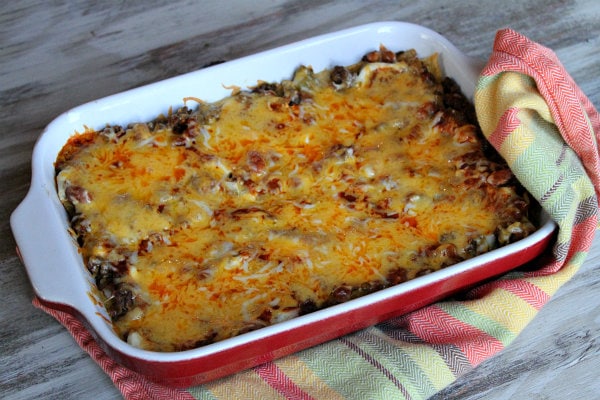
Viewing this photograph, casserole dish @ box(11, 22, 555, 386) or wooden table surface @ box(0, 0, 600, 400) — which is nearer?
casserole dish @ box(11, 22, 555, 386)

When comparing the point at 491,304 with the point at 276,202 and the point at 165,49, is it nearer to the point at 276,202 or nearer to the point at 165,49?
the point at 276,202

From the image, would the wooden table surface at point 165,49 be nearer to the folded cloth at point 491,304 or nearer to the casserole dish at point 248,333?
the folded cloth at point 491,304

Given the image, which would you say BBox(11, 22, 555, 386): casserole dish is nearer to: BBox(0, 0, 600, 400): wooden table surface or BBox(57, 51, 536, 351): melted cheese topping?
BBox(57, 51, 536, 351): melted cheese topping

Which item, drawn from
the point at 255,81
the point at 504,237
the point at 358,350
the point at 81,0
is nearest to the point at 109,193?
the point at 255,81

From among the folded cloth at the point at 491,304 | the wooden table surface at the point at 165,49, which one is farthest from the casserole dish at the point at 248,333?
the wooden table surface at the point at 165,49

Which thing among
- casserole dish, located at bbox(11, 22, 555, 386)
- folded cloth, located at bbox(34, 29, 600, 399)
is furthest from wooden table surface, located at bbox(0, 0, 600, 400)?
casserole dish, located at bbox(11, 22, 555, 386)

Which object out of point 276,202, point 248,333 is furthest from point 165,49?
point 248,333

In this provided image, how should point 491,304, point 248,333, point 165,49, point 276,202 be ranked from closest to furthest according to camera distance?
point 248,333
point 491,304
point 276,202
point 165,49
